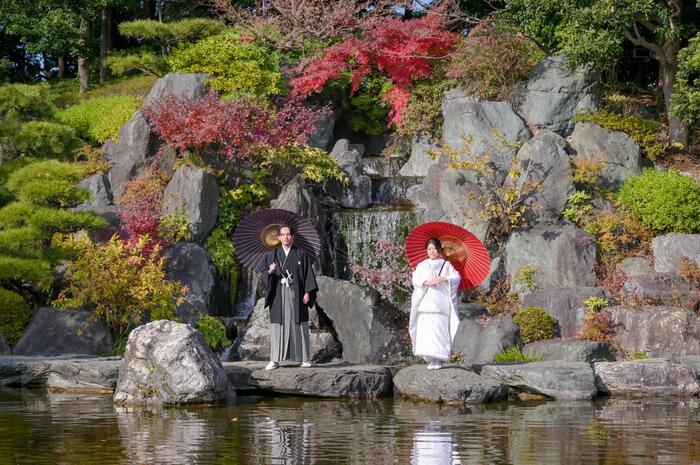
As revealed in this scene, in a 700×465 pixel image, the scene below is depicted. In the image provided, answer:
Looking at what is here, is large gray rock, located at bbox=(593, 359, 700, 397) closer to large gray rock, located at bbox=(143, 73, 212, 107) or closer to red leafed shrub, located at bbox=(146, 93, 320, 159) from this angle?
red leafed shrub, located at bbox=(146, 93, 320, 159)

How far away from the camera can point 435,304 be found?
45.0 ft

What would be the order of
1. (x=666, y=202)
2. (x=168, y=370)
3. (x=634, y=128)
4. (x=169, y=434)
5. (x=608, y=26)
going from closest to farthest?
(x=169, y=434) < (x=168, y=370) < (x=666, y=202) < (x=608, y=26) < (x=634, y=128)

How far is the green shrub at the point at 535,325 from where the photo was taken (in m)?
17.1

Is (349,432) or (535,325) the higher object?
(535,325)

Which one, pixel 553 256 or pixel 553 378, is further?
pixel 553 256

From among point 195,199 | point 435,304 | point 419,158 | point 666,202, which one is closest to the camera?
point 435,304

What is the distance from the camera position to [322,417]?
11.5m

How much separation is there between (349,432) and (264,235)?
17.0ft

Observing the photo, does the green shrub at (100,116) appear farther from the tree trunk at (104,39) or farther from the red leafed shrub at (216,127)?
the tree trunk at (104,39)

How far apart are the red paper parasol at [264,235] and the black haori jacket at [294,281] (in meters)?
0.43

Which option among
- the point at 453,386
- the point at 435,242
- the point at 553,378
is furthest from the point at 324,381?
the point at 553,378

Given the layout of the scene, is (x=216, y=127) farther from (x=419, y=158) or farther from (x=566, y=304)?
(x=566, y=304)

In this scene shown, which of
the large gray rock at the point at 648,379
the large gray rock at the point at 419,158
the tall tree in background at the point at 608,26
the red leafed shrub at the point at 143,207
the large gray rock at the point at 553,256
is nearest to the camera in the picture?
the large gray rock at the point at 648,379

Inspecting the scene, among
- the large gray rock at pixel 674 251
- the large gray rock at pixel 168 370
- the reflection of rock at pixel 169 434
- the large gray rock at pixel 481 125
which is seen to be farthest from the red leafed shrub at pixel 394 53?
the reflection of rock at pixel 169 434
